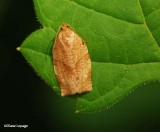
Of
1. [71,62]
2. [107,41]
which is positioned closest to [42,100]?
[71,62]

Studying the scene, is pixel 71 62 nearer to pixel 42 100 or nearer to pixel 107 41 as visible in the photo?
pixel 107 41

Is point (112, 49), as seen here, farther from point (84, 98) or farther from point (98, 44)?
point (84, 98)

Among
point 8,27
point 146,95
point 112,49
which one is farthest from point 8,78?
point 112,49

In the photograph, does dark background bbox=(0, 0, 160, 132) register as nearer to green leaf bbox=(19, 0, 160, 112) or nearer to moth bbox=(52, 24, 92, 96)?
moth bbox=(52, 24, 92, 96)

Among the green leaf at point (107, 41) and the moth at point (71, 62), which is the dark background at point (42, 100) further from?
the green leaf at point (107, 41)

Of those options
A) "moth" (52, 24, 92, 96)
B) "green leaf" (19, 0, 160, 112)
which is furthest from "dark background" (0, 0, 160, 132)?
"green leaf" (19, 0, 160, 112)

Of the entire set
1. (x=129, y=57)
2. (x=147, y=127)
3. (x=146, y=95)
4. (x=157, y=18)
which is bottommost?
(x=147, y=127)
